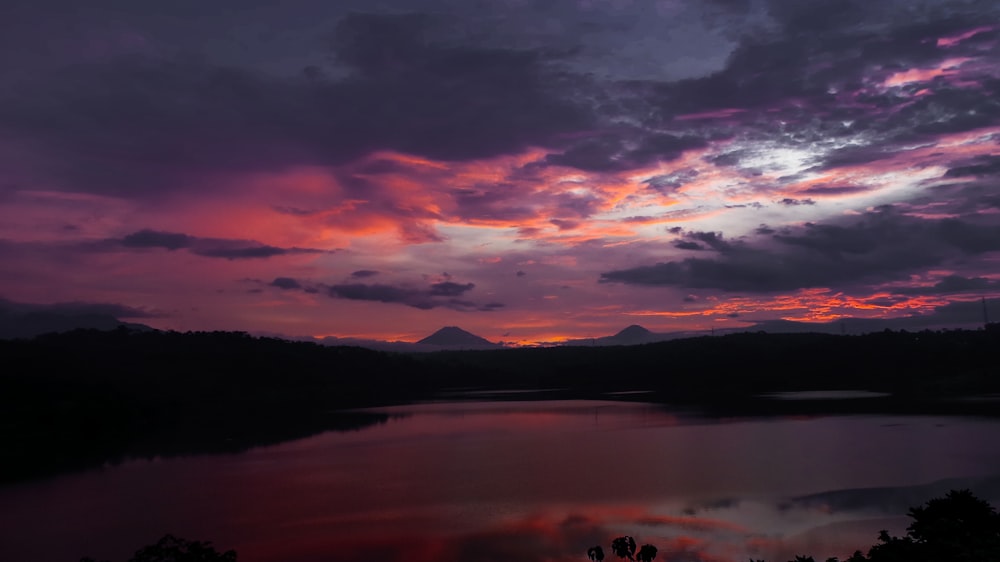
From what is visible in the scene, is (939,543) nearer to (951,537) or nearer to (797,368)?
(951,537)

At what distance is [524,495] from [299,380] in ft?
328

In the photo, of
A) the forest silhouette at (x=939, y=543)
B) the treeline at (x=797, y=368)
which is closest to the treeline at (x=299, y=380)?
the treeline at (x=797, y=368)

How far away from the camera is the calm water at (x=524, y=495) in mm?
23812

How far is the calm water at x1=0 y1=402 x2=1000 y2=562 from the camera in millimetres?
23812

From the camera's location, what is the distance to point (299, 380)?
410 feet

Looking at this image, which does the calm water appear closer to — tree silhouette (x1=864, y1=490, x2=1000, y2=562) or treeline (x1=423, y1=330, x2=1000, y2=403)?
tree silhouette (x1=864, y1=490, x2=1000, y2=562)

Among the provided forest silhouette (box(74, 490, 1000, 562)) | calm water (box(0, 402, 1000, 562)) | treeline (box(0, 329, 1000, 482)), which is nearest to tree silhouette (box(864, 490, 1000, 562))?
forest silhouette (box(74, 490, 1000, 562))

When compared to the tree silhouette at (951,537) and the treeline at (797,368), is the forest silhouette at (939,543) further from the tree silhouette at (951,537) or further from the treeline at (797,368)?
the treeline at (797,368)

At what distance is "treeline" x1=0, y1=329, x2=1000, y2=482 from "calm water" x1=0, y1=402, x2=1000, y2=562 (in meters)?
14.7

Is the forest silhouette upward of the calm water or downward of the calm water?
upward

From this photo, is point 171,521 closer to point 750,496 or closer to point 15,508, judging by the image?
point 15,508

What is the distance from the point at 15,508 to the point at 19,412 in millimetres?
36596

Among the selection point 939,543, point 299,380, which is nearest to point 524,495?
point 939,543

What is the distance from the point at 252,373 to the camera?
117m
